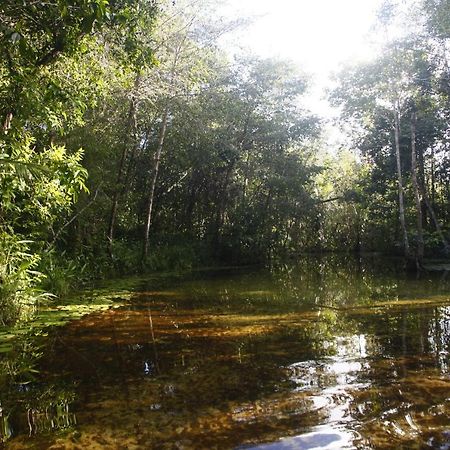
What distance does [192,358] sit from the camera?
479cm

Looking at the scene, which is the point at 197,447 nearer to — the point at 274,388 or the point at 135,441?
the point at 135,441

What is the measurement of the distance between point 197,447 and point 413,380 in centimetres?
236

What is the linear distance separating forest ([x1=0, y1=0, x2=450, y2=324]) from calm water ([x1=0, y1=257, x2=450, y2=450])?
2.57 meters

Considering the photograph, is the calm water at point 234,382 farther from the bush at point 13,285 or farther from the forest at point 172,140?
the forest at point 172,140

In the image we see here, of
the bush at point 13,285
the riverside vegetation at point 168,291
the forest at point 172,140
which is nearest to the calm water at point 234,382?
the riverside vegetation at point 168,291

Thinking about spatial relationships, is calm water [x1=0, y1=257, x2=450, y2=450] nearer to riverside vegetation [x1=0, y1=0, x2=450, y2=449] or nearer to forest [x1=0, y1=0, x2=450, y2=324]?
riverside vegetation [x1=0, y1=0, x2=450, y2=449]

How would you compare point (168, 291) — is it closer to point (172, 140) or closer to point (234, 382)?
point (234, 382)

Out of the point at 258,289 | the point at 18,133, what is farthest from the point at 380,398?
the point at 258,289

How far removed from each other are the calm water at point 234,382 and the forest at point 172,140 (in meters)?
2.57

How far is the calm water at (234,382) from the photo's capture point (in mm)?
2918

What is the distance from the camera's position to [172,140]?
2078 centimetres

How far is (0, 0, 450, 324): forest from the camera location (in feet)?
21.5

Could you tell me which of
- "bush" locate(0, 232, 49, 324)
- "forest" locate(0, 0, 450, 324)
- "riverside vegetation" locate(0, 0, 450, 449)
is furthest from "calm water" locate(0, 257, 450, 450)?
"forest" locate(0, 0, 450, 324)

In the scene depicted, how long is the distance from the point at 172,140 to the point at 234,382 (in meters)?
18.0
